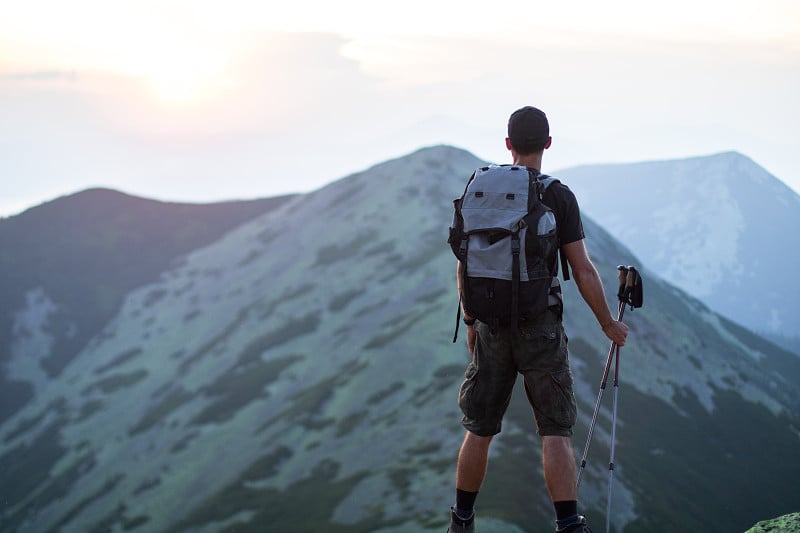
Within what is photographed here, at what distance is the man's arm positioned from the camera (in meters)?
8.81

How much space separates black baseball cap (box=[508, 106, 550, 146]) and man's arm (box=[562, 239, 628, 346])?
4.04 feet

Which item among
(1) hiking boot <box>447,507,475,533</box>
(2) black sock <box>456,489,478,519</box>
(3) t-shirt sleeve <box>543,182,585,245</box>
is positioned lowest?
(1) hiking boot <box>447,507,475,533</box>

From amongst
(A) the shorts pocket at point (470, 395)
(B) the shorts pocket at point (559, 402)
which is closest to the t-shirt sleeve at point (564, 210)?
(B) the shorts pocket at point (559, 402)

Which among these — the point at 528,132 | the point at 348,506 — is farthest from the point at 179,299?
the point at 528,132

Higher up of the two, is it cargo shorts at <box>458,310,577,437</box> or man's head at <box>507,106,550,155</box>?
man's head at <box>507,106,550,155</box>

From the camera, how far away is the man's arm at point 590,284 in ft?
28.9

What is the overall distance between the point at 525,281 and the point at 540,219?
665 mm

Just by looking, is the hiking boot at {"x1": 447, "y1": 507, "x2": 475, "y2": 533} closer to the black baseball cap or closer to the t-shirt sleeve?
the t-shirt sleeve

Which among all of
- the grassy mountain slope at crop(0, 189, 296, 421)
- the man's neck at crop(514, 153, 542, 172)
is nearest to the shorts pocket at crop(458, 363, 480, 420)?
the man's neck at crop(514, 153, 542, 172)

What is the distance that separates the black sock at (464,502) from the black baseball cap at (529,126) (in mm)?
3985

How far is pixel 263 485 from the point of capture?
8244cm

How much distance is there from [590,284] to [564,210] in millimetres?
823

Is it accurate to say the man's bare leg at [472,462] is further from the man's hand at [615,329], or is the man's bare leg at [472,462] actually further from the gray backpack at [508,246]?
the man's hand at [615,329]

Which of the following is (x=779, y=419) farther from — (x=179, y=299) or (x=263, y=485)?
(x=179, y=299)
